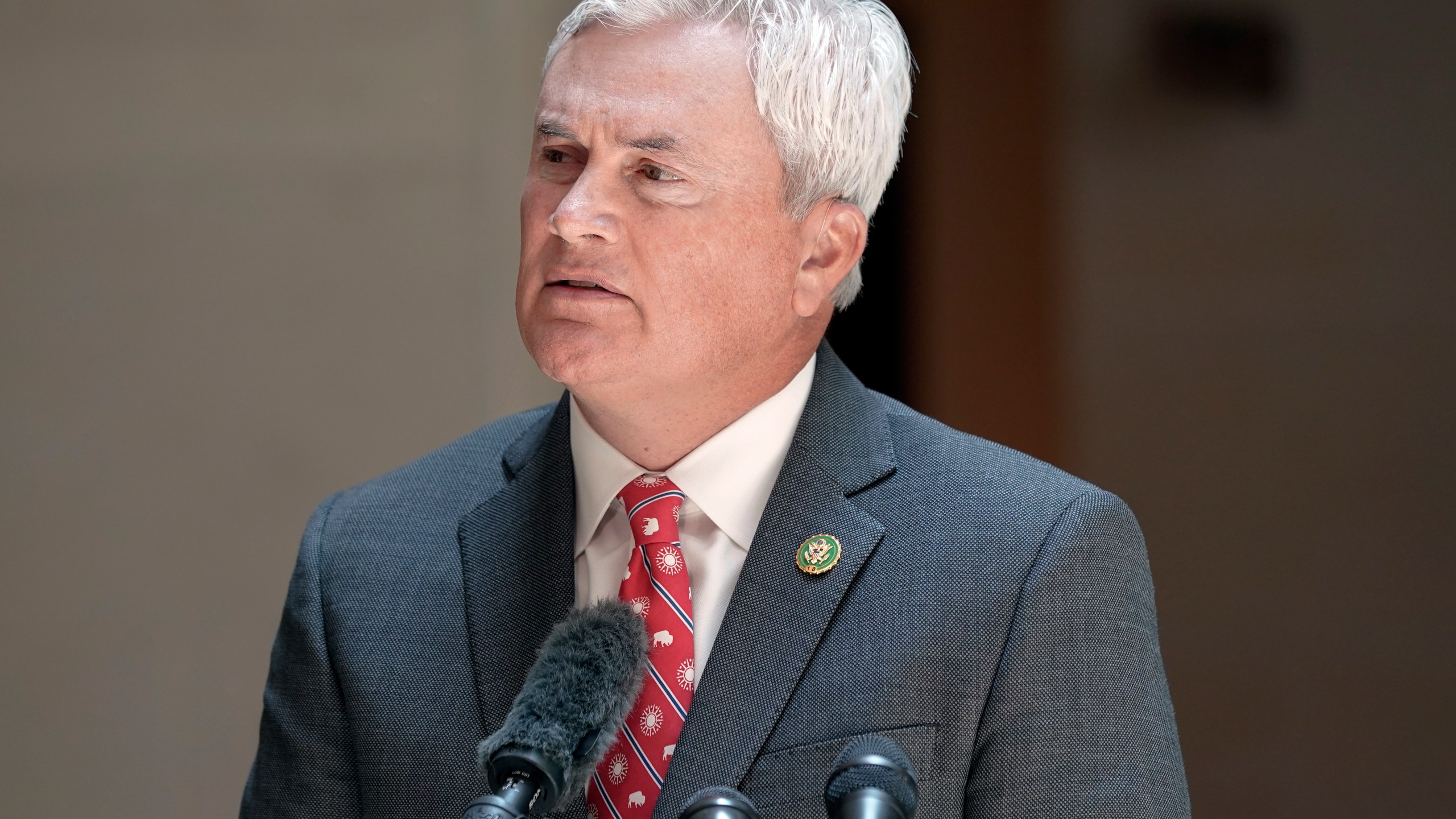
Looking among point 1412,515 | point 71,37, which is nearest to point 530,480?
point 1412,515

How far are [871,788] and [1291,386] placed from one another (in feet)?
7.19

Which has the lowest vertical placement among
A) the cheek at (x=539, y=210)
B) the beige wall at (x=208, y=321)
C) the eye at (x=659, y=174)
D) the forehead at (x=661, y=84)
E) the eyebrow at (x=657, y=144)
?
the beige wall at (x=208, y=321)

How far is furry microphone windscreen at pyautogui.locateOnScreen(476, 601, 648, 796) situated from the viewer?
1.21 meters

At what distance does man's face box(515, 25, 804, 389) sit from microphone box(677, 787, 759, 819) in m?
0.69

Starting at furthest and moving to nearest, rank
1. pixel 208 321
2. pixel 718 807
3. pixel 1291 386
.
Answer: pixel 208 321 → pixel 1291 386 → pixel 718 807

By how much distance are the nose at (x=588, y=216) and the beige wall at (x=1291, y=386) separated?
180 centimetres

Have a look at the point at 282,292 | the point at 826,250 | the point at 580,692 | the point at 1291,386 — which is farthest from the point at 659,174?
the point at 282,292

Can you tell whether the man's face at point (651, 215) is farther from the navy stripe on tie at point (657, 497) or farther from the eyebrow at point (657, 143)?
the navy stripe on tie at point (657, 497)

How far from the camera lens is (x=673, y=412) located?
5.72 feet

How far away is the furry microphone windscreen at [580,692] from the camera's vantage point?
121cm

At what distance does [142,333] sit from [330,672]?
1991 millimetres

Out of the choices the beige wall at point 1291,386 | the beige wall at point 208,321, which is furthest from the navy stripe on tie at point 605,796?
the beige wall at point 208,321

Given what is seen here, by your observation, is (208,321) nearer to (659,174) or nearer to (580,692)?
(659,174)

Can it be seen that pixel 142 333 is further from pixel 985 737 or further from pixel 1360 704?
pixel 1360 704
